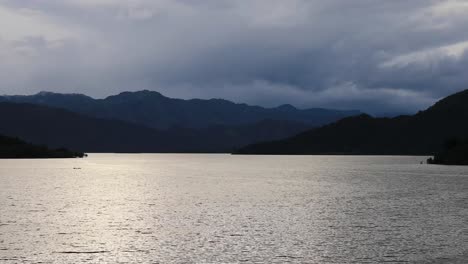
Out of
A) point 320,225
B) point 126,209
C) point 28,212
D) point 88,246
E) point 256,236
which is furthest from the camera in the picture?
point 126,209

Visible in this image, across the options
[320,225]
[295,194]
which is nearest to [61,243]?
[320,225]

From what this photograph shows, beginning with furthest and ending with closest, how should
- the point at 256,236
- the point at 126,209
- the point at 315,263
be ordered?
the point at 126,209 → the point at 256,236 → the point at 315,263

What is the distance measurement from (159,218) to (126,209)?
15505mm

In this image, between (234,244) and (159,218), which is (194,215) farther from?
(234,244)

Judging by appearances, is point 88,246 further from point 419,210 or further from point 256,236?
point 419,210

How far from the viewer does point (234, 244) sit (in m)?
64.6

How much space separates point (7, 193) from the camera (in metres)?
139

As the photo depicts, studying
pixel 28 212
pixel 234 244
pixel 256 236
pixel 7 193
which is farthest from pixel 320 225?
pixel 7 193

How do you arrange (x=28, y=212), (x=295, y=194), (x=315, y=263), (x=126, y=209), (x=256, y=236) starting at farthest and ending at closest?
(x=295, y=194)
(x=126, y=209)
(x=28, y=212)
(x=256, y=236)
(x=315, y=263)

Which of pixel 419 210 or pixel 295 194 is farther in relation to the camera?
pixel 295 194

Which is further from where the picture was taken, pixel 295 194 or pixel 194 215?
pixel 295 194

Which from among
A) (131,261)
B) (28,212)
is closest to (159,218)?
(28,212)

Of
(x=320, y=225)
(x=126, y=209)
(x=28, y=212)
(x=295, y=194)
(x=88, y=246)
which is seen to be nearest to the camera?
(x=88, y=246)

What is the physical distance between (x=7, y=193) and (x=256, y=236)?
89073 mm
